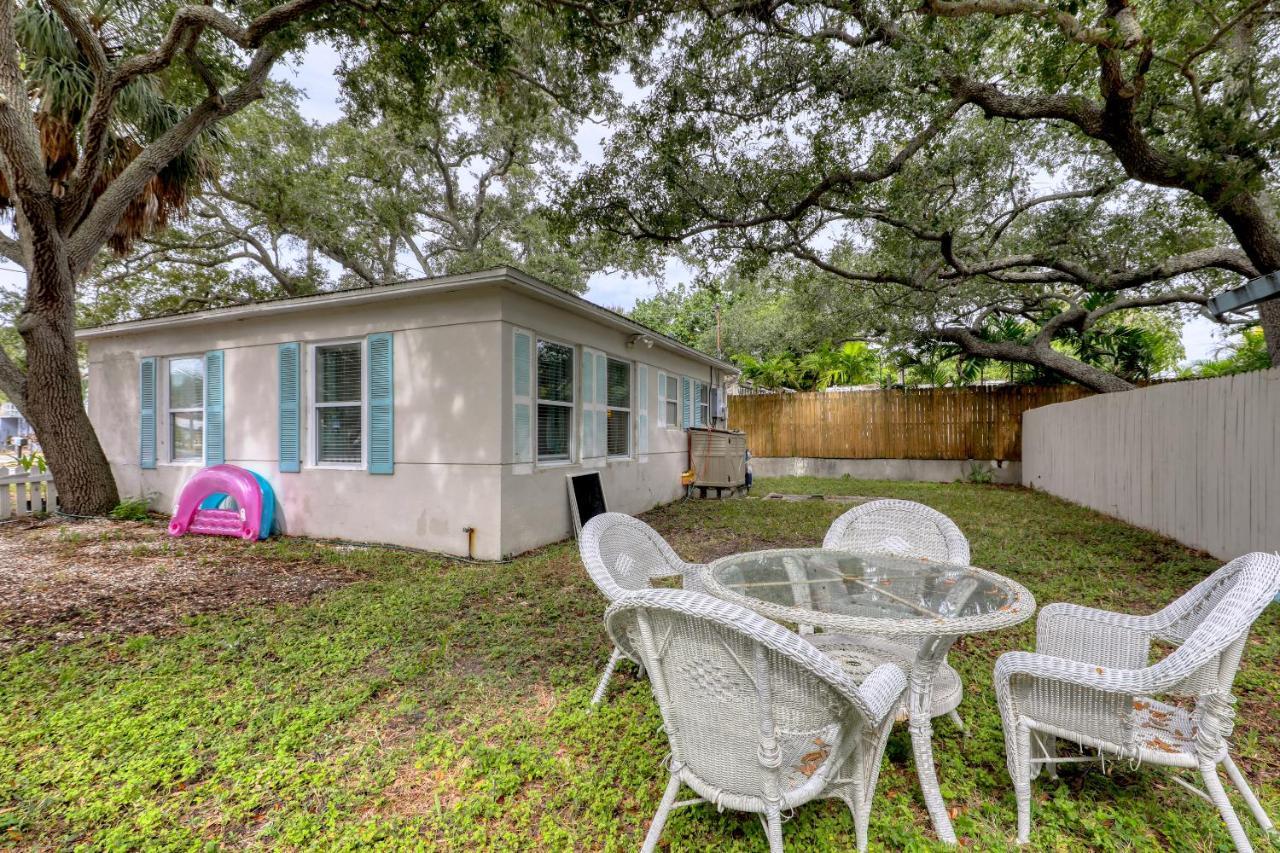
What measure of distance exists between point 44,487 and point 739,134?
1033 cm

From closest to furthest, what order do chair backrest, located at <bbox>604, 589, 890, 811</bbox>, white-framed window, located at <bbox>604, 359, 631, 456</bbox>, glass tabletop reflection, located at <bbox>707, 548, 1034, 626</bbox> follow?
1. chair backrest, located at <bbox>604, 589, 890, 811</bbox>
2. glass tabletop reflection, located at <bbox>707, 548, 1034, 626</bbox>
3. white-framed window, located at <bbox>604, 359, 631, 456</bbox>

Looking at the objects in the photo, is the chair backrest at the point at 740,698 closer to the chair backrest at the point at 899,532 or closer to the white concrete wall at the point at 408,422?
the chair backrest at the point at 899,532

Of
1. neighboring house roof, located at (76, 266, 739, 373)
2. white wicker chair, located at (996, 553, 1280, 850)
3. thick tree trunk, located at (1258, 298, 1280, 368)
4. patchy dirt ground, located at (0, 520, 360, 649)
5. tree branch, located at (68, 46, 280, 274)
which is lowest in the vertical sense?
patchy dirt ground, located at (0, 520, 360, 649)

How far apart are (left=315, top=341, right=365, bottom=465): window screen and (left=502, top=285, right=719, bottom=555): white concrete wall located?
74.4 inches

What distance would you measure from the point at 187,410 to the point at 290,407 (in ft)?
6.96

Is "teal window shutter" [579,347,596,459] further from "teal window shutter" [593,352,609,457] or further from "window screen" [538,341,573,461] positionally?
"window screen" [538,341,573,461]

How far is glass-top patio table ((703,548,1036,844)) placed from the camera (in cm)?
186

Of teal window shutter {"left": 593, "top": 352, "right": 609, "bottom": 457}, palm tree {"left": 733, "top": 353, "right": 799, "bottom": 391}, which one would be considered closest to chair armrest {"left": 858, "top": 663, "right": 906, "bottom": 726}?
teal window shutter {"left": 593, "top": 352, "right": 609, "bottom": 457}

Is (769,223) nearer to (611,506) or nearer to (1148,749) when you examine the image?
(611,506)

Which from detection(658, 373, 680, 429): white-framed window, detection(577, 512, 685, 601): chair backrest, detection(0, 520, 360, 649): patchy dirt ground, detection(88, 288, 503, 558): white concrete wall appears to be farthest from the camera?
detection(658, 373, 680, 429): white-framed window

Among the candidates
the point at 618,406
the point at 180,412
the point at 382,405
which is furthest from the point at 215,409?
the point at 618,406

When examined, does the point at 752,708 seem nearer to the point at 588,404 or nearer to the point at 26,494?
the point at 588,404

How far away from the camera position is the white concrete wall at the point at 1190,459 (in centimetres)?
423

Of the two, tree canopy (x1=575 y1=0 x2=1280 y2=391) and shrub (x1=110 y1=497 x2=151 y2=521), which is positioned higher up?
tree canopy (x1=575 y1=0 x2=1280 y2=391)
